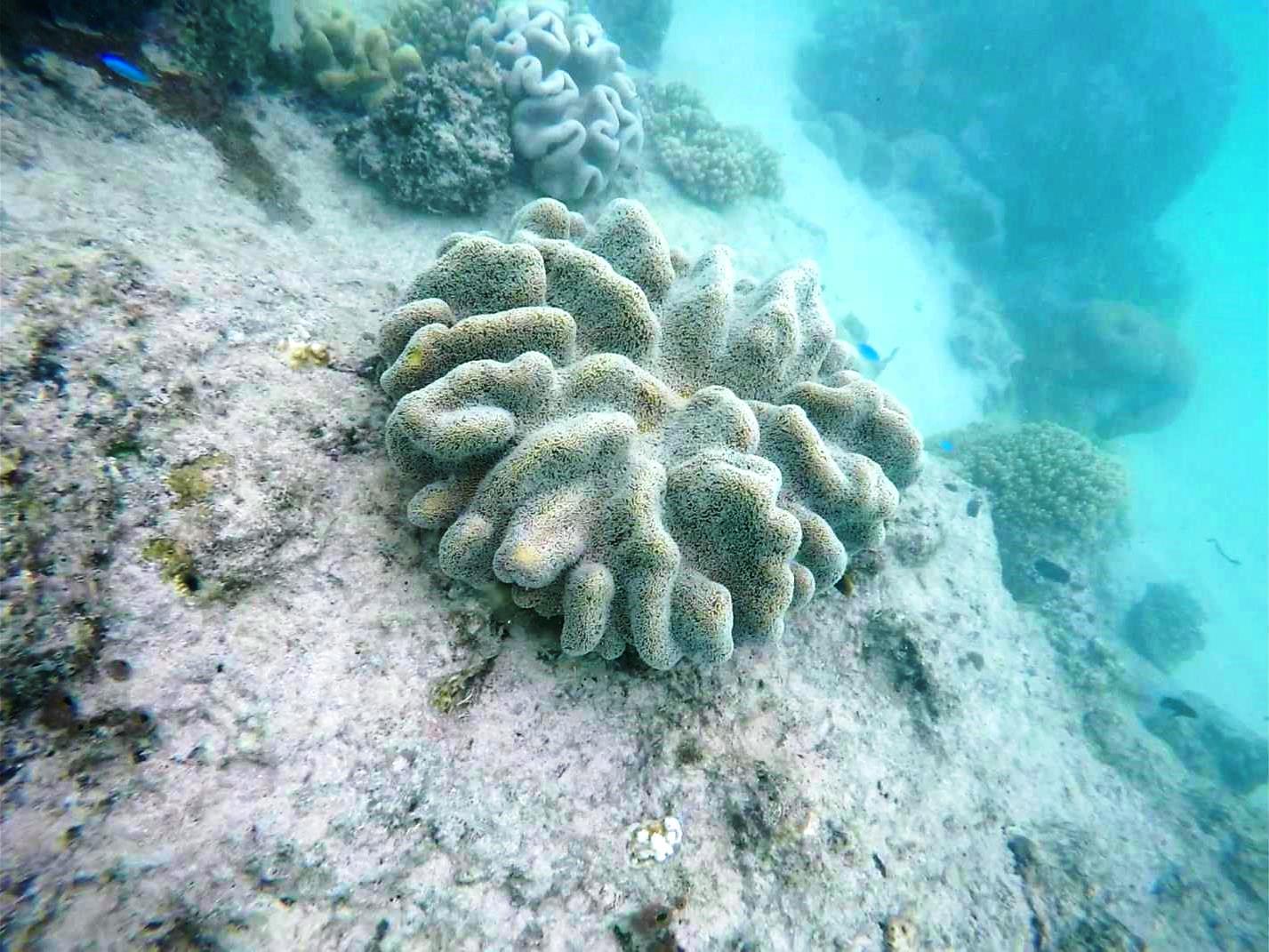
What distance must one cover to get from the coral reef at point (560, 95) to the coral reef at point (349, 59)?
1089mm

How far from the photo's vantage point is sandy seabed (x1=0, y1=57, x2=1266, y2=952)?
1.86 metres

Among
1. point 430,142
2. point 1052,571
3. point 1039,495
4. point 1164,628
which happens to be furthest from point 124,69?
point 1164,628

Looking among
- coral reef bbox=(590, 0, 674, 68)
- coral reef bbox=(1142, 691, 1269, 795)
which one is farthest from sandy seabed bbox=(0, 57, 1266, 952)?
coral reef bbox=(590, 0, 674, 68)

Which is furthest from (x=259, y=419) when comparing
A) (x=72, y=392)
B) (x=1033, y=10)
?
(x=1033, y=10)

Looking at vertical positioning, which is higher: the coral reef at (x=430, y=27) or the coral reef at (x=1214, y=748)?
the coral reef at (x=430, y=27)

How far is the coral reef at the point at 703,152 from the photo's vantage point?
991 cm

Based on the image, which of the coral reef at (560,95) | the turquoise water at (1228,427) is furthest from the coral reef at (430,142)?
the turquoise water at (1228,427)

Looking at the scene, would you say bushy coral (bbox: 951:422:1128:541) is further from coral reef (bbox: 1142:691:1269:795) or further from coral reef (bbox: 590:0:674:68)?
coral reef (bbox: 590:0:674:68)

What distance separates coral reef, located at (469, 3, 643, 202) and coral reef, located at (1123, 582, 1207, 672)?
14.4m

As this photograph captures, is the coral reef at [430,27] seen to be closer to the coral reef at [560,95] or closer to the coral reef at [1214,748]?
the coral reef at [560,95]

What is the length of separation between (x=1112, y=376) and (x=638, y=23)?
1617 centimetres

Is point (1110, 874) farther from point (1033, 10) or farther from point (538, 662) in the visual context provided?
point (1033, 10)

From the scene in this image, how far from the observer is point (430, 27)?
23.4 ft

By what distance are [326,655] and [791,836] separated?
2.18 metres
